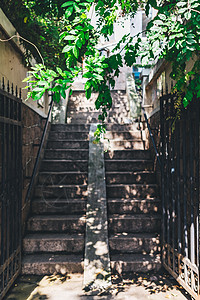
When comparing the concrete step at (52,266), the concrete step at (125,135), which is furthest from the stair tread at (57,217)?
the concrete step at (125,135)

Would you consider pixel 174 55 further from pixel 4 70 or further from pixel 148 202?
pixel 148 202

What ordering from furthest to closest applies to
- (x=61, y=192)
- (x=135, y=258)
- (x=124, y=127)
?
(x=124, y=127), (x=61, y=192), (x=135, y=258)

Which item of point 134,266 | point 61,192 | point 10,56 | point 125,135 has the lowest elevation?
point 134,266

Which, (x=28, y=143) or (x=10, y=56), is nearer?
(x=10, y=56)

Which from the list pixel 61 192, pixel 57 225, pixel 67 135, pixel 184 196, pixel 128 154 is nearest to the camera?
pixel 184 196

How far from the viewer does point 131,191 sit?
18.2 feet

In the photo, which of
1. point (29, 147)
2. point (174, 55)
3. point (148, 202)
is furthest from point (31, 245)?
point (174, 55)

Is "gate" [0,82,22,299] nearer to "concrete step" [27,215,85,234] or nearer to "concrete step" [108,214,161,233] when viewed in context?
"concrete step" [27,215,85,234]

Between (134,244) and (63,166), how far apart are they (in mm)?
2488

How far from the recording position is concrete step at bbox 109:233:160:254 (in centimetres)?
459

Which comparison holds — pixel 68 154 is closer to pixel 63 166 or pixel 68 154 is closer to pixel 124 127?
pixel 63 166

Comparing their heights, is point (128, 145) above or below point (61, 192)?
above

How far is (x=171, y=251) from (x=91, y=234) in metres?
1.34

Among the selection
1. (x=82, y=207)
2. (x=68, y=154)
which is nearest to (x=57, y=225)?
(x=82, y=207)
